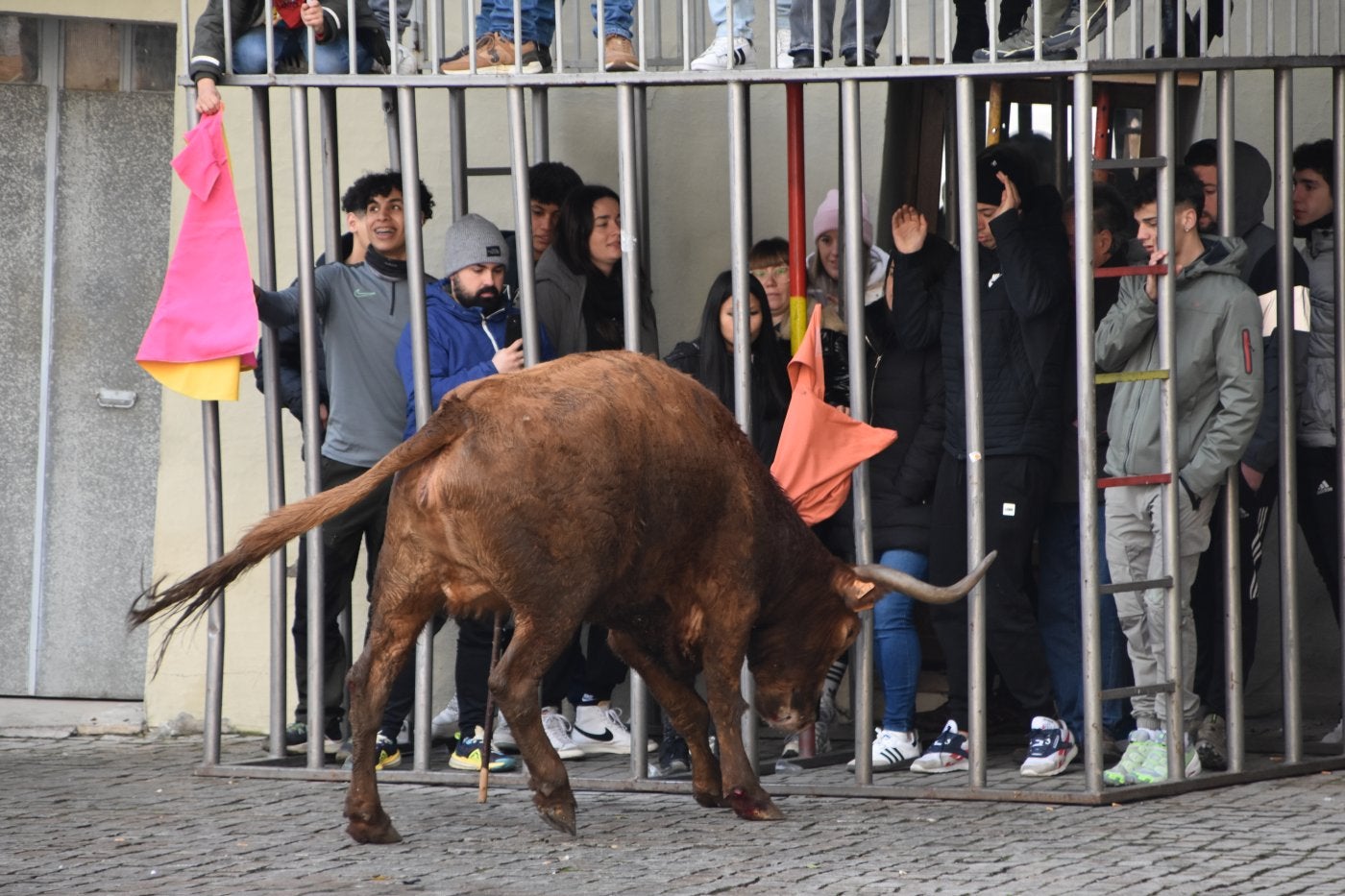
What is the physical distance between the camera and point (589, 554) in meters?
6.24

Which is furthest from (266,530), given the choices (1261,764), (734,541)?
(1261,764)

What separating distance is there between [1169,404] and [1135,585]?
0.67 metres

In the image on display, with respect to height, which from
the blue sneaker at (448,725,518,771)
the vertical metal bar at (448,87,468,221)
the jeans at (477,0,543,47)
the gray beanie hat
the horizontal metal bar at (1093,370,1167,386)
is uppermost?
the jeans at (477,0,543,47)

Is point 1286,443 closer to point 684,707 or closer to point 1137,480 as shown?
point 1137,480

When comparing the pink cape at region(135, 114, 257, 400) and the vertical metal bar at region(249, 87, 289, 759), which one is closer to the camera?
the pink cape at region(135, 114, 257, 400)

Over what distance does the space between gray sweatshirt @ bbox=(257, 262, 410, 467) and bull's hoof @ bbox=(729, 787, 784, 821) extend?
207 cm

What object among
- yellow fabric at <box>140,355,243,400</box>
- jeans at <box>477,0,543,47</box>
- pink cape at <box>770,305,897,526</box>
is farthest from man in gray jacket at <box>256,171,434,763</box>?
pink cape at <box>770,305,897,526</box>

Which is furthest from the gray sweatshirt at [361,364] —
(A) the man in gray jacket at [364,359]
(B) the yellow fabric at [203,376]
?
(B) the yellow fabric at [203,376]

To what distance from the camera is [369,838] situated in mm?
6281

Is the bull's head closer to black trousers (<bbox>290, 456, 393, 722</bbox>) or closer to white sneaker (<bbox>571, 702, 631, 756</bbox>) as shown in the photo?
white sneaker (<bbox>571, 702, 631, 756</bbox>)

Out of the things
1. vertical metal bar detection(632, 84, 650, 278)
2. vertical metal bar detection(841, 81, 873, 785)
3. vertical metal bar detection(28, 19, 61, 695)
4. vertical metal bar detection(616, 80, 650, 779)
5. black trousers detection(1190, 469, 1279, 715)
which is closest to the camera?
vertical metal bar detection(841, 81, 873, 785)

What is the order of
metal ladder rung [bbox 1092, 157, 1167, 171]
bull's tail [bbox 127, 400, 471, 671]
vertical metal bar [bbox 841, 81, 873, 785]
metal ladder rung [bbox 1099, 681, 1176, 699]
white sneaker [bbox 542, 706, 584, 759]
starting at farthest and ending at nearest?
white sneaker [bbox 542, 706, 584, 759] < vertical metal bar [bbox 841, 81, 873, 785] < metal ladder rung [bbox 1099, 681, 1176, 699] < metal ladder rung [bbox 1092, 157, 1167, 171] < bull's tail [bbox 127, 400, 471, 671]

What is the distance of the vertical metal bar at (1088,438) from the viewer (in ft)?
22.0

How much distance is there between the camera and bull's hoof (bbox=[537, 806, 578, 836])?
20.9ft
